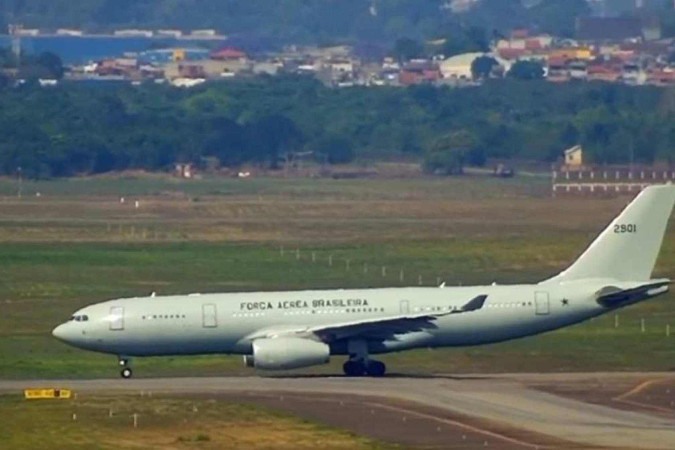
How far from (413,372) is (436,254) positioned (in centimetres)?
3922

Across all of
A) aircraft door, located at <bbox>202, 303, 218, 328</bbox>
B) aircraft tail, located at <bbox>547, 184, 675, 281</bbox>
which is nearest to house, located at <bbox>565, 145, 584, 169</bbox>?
aircraft tail, located at <bbox>547, 184, 675, 281</bbox>

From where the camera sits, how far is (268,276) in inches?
4092

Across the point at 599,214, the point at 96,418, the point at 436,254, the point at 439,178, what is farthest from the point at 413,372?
the point at 439,178

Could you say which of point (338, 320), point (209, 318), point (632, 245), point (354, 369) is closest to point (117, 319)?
point (209, 318)

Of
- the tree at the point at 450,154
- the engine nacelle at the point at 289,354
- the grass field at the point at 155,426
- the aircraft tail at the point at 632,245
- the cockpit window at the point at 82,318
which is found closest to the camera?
the grass field at the point at 155,426

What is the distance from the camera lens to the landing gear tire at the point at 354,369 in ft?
236

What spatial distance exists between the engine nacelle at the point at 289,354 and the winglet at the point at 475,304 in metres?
3.89

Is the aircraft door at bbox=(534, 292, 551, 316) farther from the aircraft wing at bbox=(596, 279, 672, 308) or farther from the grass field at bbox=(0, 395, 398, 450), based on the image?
the grass field at bbox=(0, 395, 398, 450)

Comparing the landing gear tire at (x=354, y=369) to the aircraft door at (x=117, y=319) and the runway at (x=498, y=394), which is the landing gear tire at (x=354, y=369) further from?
the aircraft door at (x=117, y=319)

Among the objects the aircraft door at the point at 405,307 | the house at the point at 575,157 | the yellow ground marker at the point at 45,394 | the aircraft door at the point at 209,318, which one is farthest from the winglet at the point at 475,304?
the house at the point at 575,157

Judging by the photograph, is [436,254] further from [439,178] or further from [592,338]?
[439,178]

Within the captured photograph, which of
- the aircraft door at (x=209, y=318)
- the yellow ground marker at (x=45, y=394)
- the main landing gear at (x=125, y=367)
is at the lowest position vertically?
the yellow ground marker at (x=45, y=394)

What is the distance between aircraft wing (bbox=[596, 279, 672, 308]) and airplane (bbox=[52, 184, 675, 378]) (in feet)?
0.09

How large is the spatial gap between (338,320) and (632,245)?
8591 millimetres
